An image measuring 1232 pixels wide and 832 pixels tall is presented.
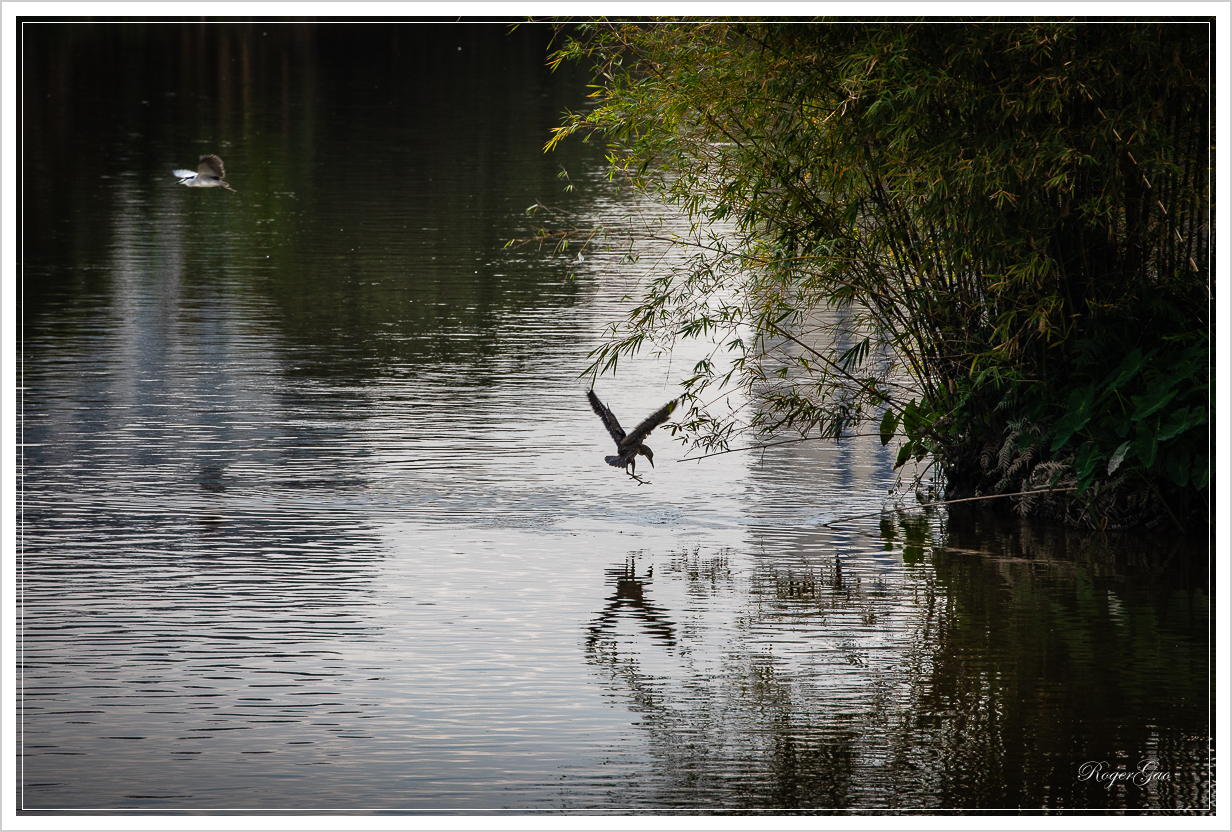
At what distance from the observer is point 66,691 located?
5.62 m

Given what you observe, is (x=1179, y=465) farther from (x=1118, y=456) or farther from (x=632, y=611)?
(x=632, y=611)

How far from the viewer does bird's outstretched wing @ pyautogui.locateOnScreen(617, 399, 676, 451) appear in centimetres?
699

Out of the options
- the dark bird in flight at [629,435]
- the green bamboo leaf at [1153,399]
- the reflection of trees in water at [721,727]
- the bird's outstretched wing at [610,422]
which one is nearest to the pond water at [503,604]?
the reflection of trees in water at [721,727]

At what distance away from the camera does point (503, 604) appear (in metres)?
6.58

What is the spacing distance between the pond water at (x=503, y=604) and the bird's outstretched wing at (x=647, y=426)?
0.45 meters

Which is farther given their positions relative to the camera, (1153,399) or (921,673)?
(1153,399)

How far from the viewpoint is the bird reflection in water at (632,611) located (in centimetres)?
630

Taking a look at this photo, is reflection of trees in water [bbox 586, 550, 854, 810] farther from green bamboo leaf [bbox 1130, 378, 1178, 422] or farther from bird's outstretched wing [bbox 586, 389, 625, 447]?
green bamboo leaf [bbox 1130, 378, 1178, 422]

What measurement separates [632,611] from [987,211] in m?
2.17

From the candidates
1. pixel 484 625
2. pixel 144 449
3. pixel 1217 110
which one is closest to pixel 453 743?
pixel 484 625
